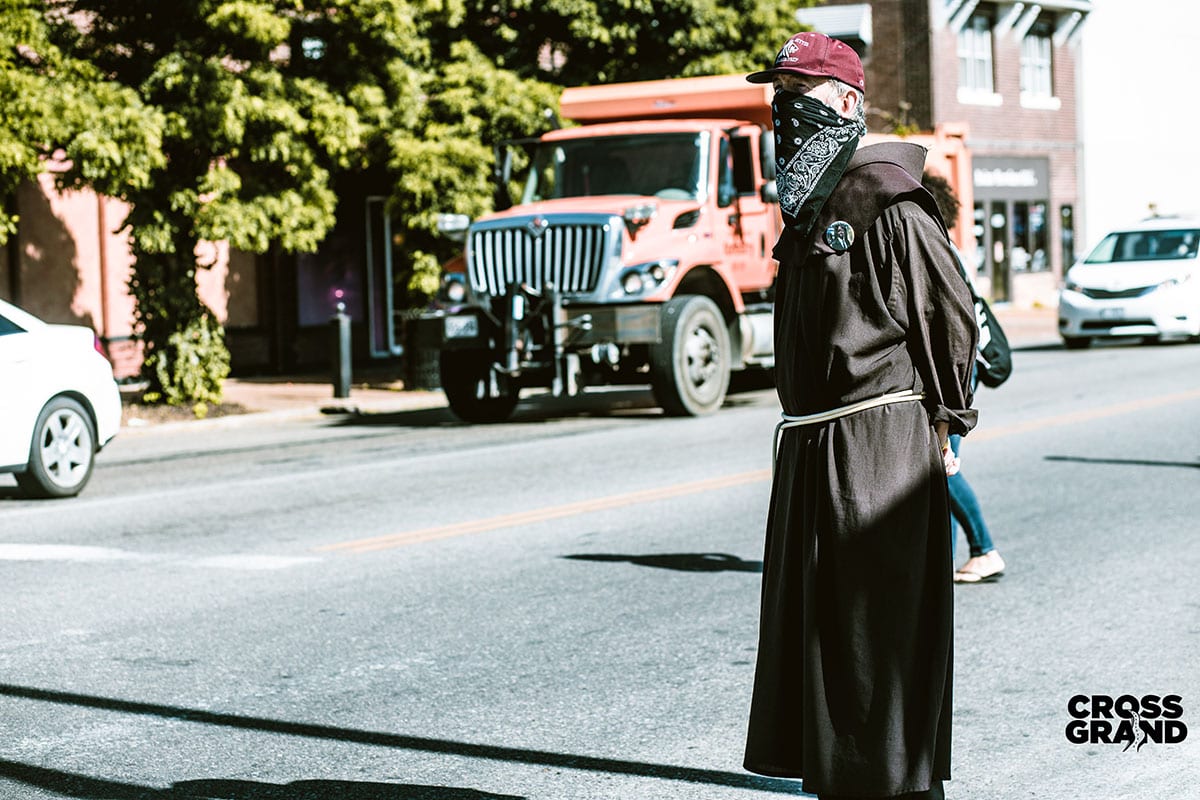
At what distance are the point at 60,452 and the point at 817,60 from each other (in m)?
8.46

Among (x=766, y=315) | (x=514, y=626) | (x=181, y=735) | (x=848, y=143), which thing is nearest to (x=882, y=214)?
(x=848, y=143)

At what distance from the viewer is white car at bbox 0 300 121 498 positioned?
10852 millimetres

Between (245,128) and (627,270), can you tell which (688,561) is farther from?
(245,128)

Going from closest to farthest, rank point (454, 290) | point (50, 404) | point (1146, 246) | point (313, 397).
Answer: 1. point (50, 404)
2. point (454, 290)
3. point (313, 397)
4. point (1146, 246)

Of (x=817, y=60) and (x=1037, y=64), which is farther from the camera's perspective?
(x=1037, y=64)

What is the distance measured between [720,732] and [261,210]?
12.5m

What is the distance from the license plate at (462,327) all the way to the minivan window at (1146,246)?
40.0 ft

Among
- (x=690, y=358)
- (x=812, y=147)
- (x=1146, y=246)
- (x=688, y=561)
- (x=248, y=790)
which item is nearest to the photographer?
(x=812, y=147)

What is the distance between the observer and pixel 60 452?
11273 mm

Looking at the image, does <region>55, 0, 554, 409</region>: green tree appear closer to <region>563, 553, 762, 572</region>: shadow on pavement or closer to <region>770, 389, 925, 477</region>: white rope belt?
<region>563, 553, 762, 572</region>: shadow on pavement

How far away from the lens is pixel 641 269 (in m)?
15.7

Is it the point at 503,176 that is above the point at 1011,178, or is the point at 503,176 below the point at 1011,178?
below

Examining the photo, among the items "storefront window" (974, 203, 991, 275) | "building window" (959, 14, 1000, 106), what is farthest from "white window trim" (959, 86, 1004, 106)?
"storefront window" (974, 203, 991, 275)

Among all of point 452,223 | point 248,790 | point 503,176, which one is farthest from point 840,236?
point 503,176
